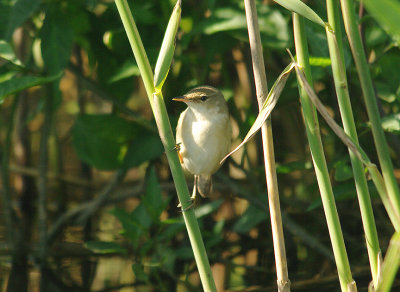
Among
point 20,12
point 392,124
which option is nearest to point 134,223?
point 20,12

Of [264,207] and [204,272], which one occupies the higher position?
[264,207]

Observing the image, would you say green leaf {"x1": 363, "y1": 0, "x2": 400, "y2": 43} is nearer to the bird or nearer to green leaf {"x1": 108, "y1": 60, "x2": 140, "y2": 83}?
the bird

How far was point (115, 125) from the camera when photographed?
2674 millimetres

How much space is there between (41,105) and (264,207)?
1.11 m

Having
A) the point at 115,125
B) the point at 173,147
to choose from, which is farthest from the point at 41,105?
the point at 173,147

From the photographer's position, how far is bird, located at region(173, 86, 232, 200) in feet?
6.98

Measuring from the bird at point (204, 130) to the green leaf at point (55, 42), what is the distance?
1.75 feet

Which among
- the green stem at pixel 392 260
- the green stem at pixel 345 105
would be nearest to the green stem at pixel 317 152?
the green stem at pixel 345 105

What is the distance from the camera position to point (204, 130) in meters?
2.12

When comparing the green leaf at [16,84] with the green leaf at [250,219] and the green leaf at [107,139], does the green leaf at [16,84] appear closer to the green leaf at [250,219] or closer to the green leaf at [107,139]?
the green leaf at [107,139]

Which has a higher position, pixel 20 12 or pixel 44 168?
pixel 20 12

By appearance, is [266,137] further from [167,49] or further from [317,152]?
[167,49]

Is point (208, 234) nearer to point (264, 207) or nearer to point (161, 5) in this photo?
point (264, 207)

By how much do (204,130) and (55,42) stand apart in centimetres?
70
